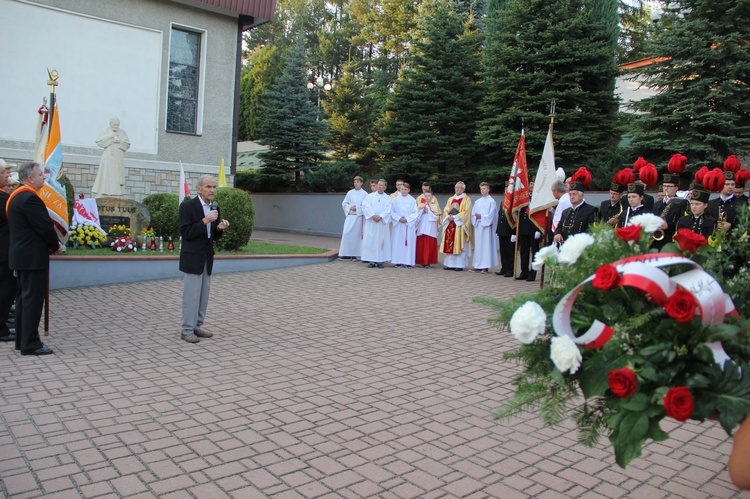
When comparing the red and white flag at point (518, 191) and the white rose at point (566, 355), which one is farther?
the red and white flag at point (518, 191)

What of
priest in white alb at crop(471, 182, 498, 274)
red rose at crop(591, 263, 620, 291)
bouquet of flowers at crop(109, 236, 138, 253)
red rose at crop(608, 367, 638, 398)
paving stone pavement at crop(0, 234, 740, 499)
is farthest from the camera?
priest in white alb at crop(471, 182, 498, 274)

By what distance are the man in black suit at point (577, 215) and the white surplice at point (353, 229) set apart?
21.5 ft

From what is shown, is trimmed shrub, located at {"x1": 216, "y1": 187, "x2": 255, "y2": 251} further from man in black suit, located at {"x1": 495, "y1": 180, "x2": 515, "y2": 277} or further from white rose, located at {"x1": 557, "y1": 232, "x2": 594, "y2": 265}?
white rose, located at {"x1": 557, "y1": 232, "x2": 594, "y2": 265}

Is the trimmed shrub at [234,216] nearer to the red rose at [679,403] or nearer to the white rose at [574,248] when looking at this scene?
the white rose at [574,248]

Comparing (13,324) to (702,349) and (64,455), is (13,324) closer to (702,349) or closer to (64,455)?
(64,455)

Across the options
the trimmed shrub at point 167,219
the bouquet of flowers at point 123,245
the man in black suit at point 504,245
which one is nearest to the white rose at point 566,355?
the man in black suit at point 504,245

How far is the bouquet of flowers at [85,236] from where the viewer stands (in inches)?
528

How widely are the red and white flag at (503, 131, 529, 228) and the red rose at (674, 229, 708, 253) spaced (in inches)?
442

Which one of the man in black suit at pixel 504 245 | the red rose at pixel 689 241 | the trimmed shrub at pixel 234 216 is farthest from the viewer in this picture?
the trimmed shrub at pixel 234 216

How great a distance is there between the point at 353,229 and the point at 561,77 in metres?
7.64

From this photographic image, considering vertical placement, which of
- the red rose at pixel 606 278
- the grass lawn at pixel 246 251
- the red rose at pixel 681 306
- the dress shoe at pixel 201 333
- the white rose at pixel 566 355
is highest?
the red rose at pixel 606 278

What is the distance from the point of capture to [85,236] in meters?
13.5

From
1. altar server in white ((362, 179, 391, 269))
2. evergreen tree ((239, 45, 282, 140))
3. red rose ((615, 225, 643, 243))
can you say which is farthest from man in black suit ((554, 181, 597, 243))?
evergreen tree ((239, 45, 282, 140))

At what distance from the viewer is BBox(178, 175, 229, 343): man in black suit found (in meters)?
7.56
